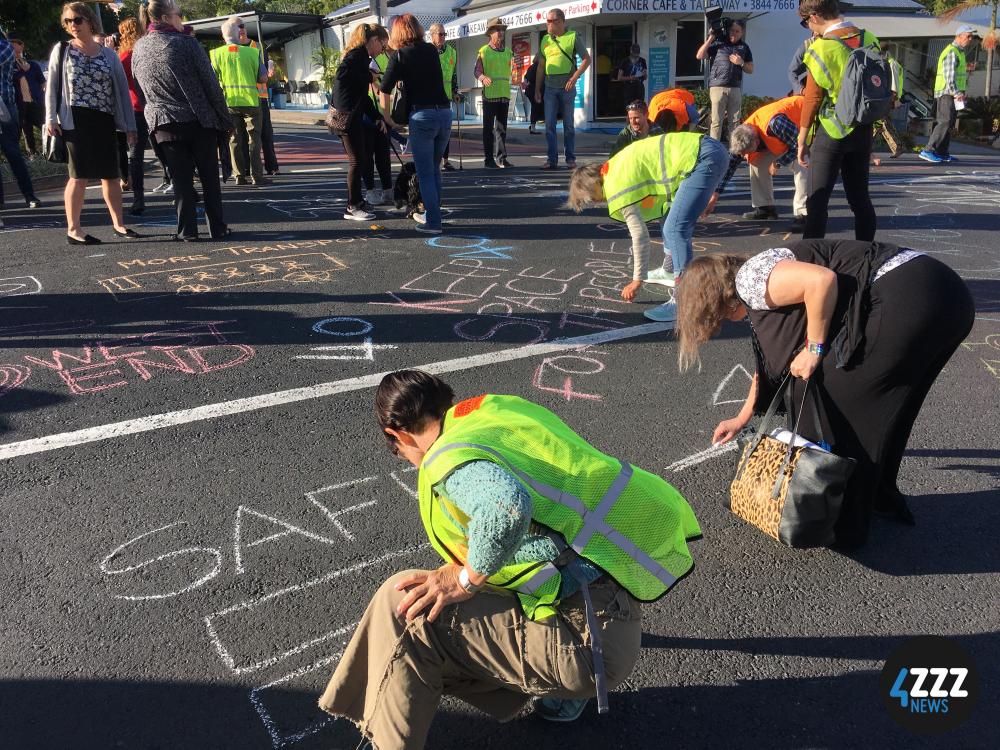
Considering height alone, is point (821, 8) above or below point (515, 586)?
above

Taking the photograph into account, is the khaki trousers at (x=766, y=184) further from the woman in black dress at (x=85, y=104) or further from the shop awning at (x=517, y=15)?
the shop awning at (x=517, y=15)

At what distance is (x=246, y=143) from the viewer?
Result: 10.4 metres

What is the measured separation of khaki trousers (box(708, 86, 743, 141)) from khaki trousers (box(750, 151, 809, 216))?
9.20 feet

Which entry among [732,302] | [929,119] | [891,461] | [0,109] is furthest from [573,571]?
[929,119]

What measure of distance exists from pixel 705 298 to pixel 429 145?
5.08m

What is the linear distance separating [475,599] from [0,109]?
27.6 feet

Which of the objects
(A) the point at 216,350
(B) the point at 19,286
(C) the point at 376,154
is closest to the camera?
(A) the point at 216,350

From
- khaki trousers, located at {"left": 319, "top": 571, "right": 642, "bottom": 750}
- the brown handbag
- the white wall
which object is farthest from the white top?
the white wall

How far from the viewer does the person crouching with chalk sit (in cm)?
467

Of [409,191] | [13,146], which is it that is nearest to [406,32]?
[409,191]

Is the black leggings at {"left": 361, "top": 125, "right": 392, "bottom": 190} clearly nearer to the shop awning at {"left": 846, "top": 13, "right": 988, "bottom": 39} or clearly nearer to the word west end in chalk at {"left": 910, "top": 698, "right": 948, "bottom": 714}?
the word west end in chalk at {"left": 910, "top": 698, "right": 948, "bottom": 714}

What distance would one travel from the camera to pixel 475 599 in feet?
6.05

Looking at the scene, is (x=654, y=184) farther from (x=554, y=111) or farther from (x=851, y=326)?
(x=554, y=111)

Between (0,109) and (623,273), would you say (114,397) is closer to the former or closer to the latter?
(623,273)
